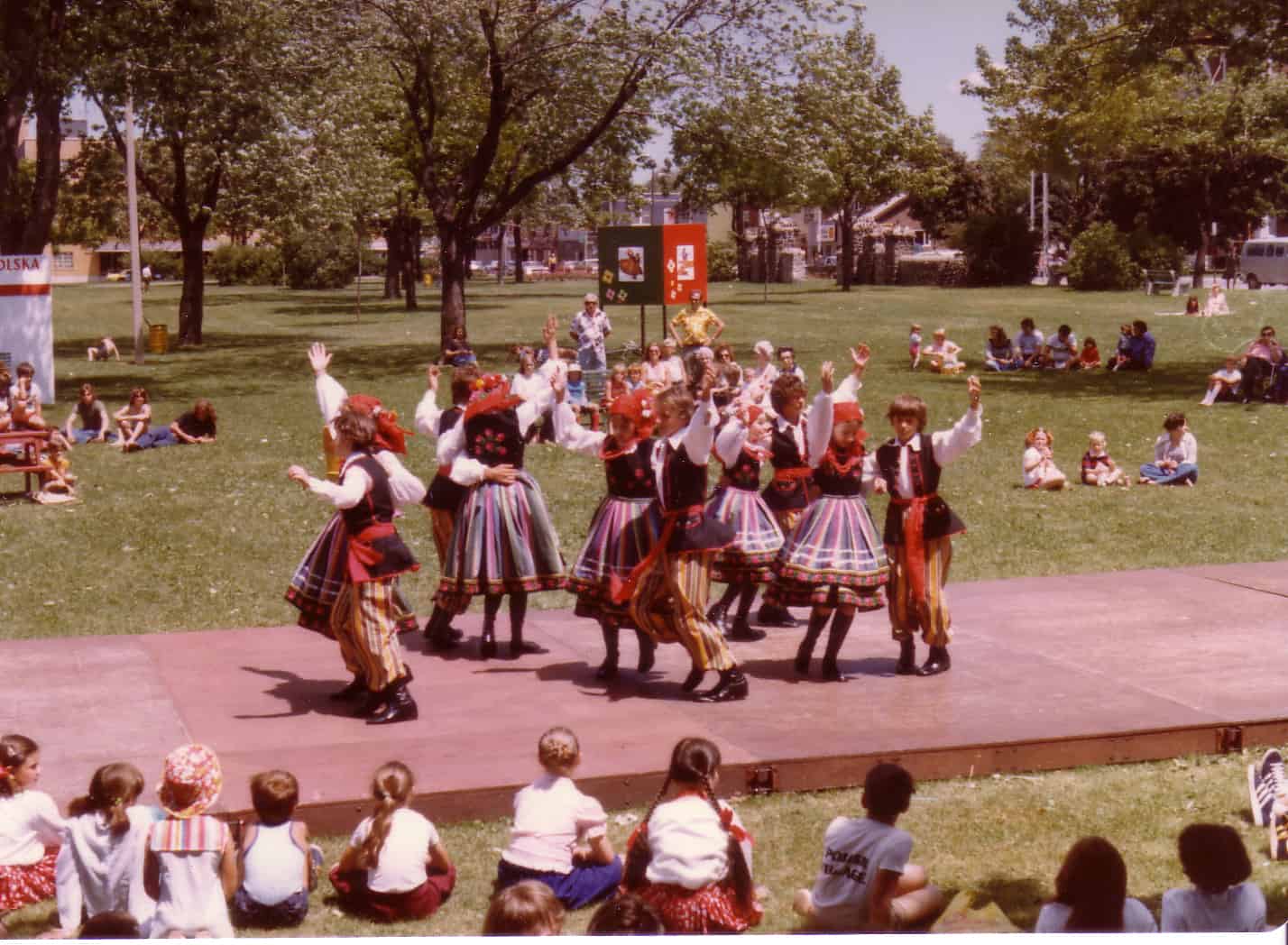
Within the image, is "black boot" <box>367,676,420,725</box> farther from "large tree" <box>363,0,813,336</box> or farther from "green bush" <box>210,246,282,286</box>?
"green bush" <box>210,246,282,286</box>

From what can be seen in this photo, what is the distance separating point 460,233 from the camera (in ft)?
95.3

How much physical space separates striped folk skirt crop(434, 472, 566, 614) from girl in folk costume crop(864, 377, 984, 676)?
1749 millimetres

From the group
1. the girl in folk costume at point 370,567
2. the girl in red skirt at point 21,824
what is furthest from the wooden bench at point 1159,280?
the girl in red skirt at point 21,824

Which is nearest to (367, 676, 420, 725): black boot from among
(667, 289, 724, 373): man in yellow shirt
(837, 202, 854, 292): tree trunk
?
(837, 202, 854, 292): tree trunk

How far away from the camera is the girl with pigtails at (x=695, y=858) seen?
17.2ft

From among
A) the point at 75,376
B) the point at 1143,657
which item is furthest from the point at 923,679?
the point at 75,376

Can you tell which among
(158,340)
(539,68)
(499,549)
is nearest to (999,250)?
(499,549)

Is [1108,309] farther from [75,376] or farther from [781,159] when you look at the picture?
[75,376]

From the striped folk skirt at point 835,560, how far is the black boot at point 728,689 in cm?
57

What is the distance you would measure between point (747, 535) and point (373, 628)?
2383 mm

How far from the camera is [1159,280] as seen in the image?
2473 cm

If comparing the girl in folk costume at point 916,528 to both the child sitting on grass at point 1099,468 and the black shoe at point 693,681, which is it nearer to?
the black shoe at point 693,681

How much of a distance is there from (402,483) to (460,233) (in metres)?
22.0

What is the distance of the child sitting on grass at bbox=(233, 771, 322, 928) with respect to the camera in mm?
5527
